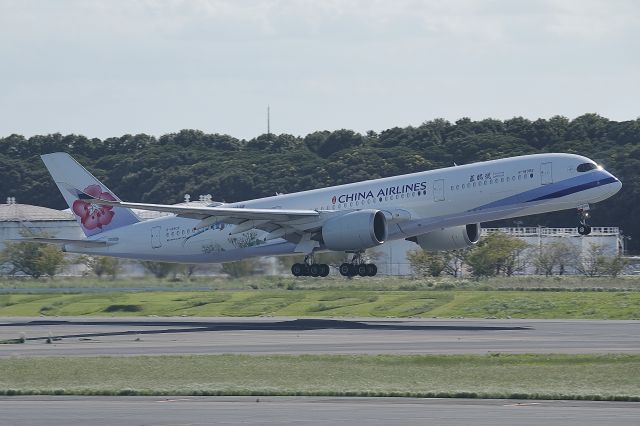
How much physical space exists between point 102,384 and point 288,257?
35.6 m

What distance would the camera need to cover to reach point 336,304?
201 ft

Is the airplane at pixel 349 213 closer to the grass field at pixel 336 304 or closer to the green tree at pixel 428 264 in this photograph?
the grass field at pixel 336 304

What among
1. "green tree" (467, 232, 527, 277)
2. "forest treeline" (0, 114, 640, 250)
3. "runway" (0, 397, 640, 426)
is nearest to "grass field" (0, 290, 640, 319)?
"green tree" (467, 232, 527, 277)

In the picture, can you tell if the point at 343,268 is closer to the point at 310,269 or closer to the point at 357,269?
the point at 357,269

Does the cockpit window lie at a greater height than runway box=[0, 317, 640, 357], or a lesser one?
greater

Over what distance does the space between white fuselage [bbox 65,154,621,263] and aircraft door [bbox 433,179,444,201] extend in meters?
0.05

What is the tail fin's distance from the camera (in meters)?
62.5

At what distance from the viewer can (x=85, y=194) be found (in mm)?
57938

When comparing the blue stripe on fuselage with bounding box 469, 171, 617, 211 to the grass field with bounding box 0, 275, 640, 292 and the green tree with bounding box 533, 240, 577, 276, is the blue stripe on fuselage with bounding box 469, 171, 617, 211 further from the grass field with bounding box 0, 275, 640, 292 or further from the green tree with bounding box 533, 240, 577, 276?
the green tree with bounding box 533, 240, 577, 276

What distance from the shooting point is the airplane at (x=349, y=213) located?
5206cm

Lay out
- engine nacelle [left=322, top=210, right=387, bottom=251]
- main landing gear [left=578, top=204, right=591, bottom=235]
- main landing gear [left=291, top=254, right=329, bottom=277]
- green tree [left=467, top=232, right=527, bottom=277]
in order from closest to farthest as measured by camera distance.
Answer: main landing gear [left=578, top=204, right=591, bottom=235] < engine nacelle [left=322, top=210, right=387, bottom=251] < main landing gear [left=291, top=254, right=329, bottom=277] < green tree [left=467, top=232, right=527, bottom=277]

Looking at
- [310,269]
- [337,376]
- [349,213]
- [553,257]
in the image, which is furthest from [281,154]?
[337,376]

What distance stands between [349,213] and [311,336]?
379 inches

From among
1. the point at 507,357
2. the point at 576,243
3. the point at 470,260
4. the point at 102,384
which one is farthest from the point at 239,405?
the point at 576,243
